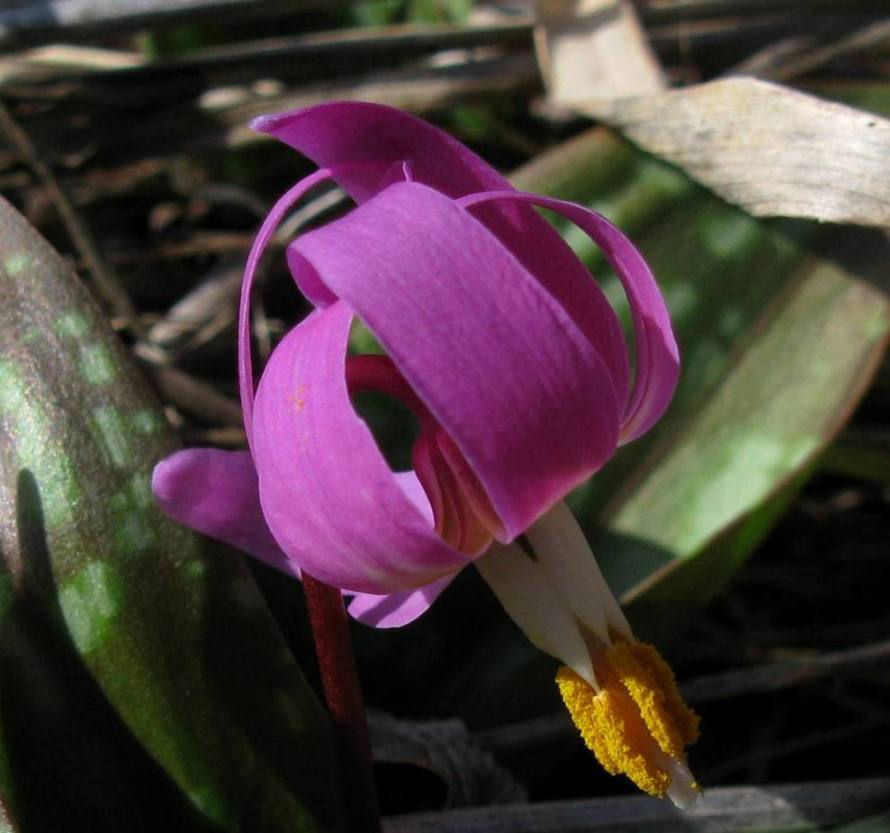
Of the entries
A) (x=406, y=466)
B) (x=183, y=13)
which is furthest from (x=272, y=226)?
(x=183, y=13)

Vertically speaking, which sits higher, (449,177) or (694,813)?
(449,177)

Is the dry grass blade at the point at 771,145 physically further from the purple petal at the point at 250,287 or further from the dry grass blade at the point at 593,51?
the purple petal at the point at 250,287

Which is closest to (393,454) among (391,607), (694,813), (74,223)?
(391,607)

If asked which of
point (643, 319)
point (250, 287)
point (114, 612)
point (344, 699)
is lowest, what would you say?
point (344, 699)

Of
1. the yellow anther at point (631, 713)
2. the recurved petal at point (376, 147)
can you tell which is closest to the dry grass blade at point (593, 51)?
the recurved petal at point (376, 147)

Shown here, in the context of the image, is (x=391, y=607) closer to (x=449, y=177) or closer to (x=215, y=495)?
(x=215, y=495)

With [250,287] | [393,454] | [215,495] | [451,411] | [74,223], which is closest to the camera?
[451,411]

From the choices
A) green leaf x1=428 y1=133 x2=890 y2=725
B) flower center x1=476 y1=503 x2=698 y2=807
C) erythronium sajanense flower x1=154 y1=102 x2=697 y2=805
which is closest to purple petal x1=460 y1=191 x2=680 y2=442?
erythronium sajanense flower x1=154 y1=102 x2=697 y2=805

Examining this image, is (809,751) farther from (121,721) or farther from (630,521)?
(121,721)
